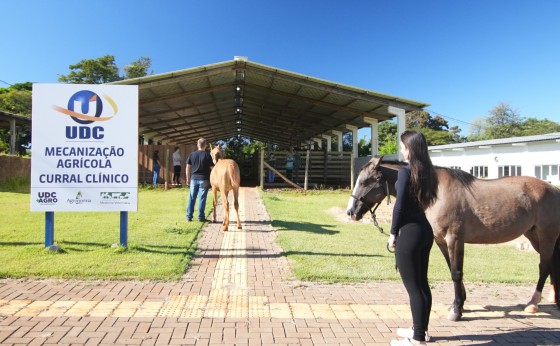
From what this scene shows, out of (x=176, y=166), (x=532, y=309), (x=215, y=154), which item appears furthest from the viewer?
(x=176, y=166)

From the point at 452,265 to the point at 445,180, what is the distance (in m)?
0.90

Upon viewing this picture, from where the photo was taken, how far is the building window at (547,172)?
706 inches

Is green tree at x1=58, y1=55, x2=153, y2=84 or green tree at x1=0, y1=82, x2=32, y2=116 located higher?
green tree at x1=58, y1=55, x2=153, y2=84

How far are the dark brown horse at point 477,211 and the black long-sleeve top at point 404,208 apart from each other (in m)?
0.92

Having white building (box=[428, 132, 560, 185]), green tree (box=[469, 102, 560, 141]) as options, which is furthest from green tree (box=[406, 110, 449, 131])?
white building (box=[428, 132, 560, 185])

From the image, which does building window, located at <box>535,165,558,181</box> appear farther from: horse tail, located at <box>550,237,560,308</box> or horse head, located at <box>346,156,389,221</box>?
horse head, located at <box>346,156,389,221</box>

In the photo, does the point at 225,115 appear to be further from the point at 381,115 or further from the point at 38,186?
the point at 38,186

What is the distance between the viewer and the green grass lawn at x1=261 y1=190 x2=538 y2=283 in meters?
5.60

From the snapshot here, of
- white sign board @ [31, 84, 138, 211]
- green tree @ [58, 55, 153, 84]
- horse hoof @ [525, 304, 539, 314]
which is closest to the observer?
horse hoof @ [525, 304, 539, 314]

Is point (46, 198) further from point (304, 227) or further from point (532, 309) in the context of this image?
point (532, 309)

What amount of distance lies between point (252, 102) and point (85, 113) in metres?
17.3

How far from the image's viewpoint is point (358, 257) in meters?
6.60

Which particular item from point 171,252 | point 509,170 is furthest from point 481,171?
point 171,252

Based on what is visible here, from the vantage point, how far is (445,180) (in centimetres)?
429
